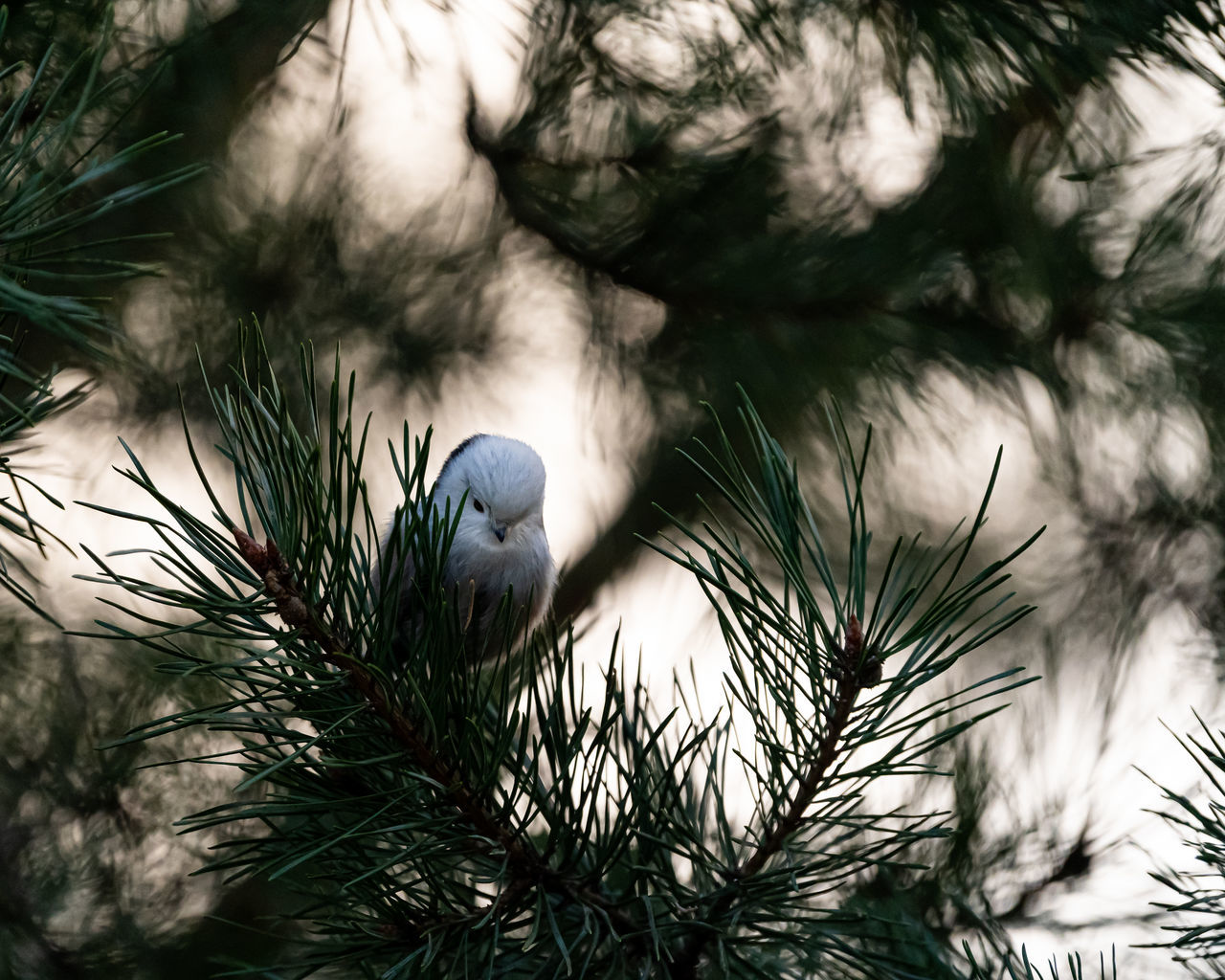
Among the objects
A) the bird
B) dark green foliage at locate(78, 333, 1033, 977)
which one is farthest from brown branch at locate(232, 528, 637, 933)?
the bird

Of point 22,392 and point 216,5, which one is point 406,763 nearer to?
point 22,392

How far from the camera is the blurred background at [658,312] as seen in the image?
4.06ft

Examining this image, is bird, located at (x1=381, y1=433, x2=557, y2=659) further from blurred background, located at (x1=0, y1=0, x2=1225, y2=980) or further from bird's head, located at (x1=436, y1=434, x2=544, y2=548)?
blurred background, located at (x1=0, y1=0, x2=1225, y2=980)

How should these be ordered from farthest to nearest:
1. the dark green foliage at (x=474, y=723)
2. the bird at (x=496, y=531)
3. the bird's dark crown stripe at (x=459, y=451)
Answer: the bird's dark crown stripe at (x=459, y=451)
the bird at (x=496, y=531)
the dark green foliage at (x=474, y=723)

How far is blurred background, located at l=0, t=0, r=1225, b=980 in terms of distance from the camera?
124 cm

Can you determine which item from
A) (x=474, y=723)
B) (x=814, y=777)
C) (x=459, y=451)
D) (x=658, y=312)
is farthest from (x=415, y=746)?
(x=658, y=312)

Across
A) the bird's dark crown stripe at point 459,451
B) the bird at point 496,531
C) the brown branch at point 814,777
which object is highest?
the bird's dark crown stripe at point 459,451

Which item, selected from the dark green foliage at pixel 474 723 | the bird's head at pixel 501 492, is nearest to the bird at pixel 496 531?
the bird's head at pixel 501 492

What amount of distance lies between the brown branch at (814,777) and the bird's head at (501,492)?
473 millimetres

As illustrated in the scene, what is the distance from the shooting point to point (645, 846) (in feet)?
2.16

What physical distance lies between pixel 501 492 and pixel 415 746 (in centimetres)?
50

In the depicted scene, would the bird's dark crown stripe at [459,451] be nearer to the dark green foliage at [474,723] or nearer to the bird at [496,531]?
the bird at [496,531]

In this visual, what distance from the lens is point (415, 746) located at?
0.56 m

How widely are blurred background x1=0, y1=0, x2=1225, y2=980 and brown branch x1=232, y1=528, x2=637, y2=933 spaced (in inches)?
26.5
